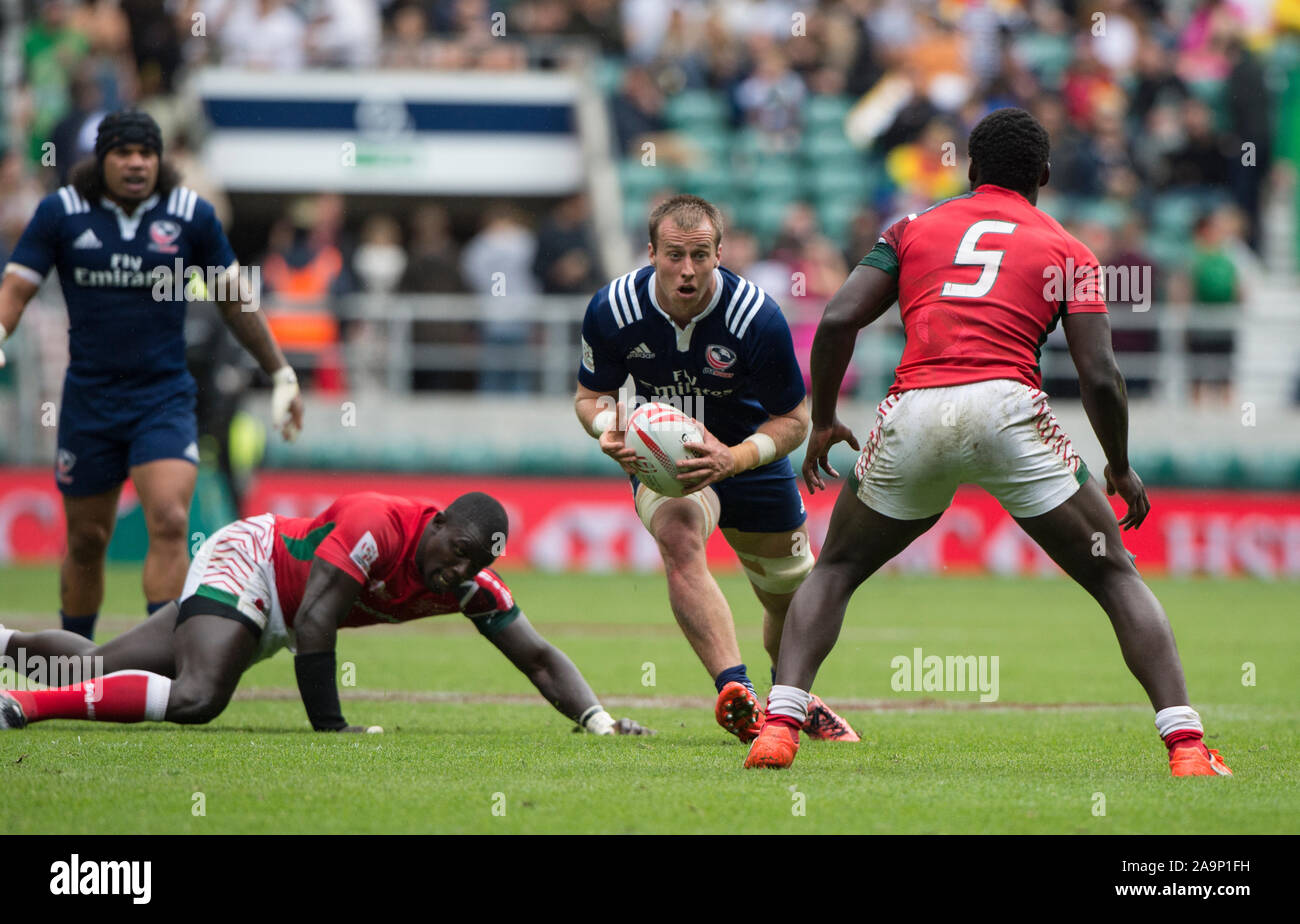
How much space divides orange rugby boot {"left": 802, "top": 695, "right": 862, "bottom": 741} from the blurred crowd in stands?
12360 mm

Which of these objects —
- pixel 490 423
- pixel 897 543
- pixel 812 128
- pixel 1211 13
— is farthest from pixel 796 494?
pixel 1211 13

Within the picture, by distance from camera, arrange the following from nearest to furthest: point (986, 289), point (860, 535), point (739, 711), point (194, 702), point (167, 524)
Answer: point (986, 289), point (860, 535), point (739, 711), point (194, 702), point (167, 524)

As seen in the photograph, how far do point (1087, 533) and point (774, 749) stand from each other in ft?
4.52

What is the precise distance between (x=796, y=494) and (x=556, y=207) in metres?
17.0

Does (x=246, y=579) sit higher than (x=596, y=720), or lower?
higher

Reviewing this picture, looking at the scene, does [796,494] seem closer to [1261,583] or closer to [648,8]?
[1261,583]

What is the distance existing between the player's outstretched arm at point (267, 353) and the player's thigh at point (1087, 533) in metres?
4.42

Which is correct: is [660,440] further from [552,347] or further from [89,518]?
[552,347]

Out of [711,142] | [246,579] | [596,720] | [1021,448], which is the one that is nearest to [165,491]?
[246,579]

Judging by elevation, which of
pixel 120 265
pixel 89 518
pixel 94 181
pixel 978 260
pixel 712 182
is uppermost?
pixel 712 182

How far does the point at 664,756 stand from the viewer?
23.2 feet

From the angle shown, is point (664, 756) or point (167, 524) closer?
point (664, 756)

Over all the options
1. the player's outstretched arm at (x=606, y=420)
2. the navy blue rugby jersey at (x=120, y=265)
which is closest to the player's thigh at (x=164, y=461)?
the navy blue rugby jersey at (x=120, y=265)

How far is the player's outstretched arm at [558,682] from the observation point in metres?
7.93
